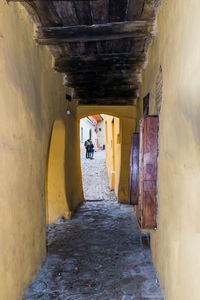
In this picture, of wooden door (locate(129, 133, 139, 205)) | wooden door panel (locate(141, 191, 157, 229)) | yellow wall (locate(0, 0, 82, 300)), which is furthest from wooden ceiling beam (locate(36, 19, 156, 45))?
wooden door panel (locate(141, 191, 157, 229))

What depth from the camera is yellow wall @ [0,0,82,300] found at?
7.21ft

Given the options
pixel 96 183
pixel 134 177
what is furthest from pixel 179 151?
pixel 96 183

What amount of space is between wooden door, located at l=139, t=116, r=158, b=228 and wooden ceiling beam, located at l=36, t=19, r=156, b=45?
109 cm

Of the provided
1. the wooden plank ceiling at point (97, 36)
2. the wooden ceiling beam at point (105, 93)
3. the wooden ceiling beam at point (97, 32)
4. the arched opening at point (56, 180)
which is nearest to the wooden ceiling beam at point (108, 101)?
the wooden ceiling beam at point (105, 93)

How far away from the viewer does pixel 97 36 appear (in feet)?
9.99

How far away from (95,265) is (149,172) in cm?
160

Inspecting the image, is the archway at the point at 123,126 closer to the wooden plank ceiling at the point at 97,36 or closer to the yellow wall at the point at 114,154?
the yellow wall at the point at 114,154

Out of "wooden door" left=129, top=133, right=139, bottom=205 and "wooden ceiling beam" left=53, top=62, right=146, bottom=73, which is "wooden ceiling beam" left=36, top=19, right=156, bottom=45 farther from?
"wooden door" left=129, top=133, right=139, bottom=205

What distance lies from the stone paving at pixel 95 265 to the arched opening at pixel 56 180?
0.84 ft

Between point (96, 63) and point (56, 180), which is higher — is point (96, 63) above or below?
above

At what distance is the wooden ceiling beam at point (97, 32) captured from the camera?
2.88m

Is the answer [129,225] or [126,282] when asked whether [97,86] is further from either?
[126,282]

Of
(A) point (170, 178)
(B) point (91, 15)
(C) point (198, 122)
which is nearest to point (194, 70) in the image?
(C) point (198, 122)

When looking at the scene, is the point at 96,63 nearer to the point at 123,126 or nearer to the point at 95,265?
the point at 95,265
